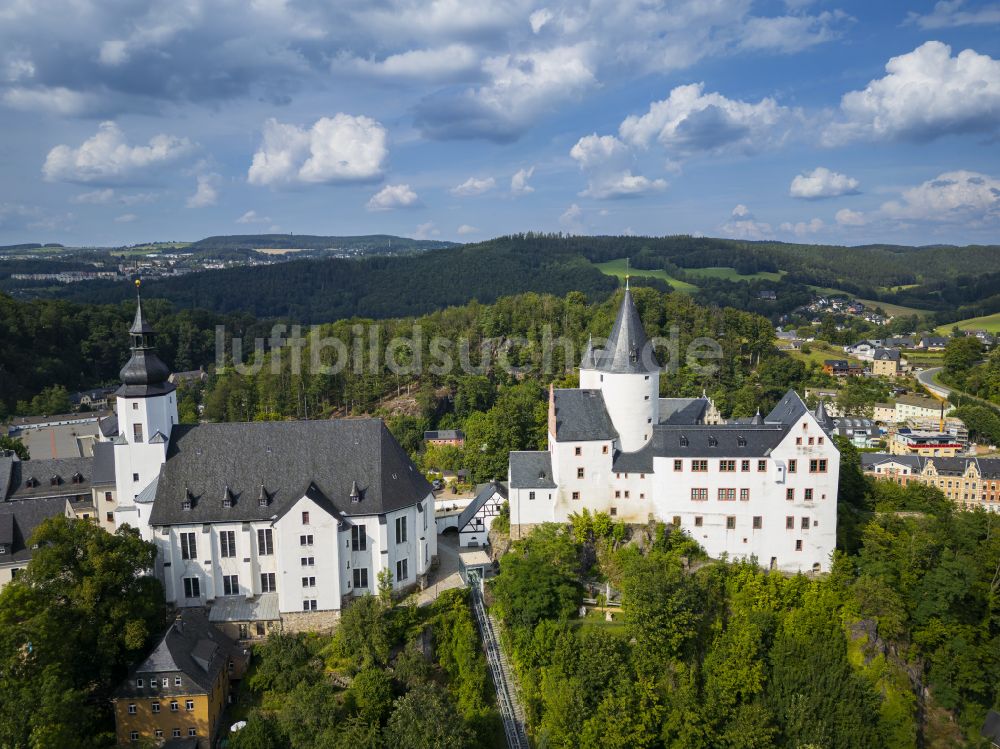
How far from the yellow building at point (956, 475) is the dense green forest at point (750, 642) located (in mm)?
37502

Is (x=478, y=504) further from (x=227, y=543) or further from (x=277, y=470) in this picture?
(x=227, y=543)

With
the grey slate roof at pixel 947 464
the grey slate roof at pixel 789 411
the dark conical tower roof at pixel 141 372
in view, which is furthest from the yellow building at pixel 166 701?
the grey slate roof at pixel 947 464

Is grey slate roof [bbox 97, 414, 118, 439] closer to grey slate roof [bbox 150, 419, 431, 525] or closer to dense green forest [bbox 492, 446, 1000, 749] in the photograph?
grey slate roof [bbox 150, 419, 431, 525]

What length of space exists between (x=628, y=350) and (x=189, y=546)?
30.0m

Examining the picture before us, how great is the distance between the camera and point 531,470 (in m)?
49.0

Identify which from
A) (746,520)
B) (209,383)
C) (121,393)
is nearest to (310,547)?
(121,393)

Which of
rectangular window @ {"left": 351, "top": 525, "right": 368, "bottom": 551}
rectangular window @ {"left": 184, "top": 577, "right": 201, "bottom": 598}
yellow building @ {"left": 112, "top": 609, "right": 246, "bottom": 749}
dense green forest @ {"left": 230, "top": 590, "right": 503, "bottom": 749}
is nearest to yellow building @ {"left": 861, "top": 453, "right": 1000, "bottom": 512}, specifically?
dense green forest @ {"left": 230, "top": 590, "right": 503, "bottom": 749}

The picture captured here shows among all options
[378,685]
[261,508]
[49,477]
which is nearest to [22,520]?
[49,477]

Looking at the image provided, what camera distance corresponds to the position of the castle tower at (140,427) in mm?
43844

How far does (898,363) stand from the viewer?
440ft

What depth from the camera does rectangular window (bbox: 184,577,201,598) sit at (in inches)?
1694

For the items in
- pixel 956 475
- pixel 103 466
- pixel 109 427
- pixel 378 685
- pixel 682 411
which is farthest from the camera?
pixel 956 475

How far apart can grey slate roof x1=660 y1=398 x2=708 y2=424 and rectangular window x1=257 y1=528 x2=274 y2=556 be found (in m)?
29.1

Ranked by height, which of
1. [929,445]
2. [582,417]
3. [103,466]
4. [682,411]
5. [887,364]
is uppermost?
[582,417]
